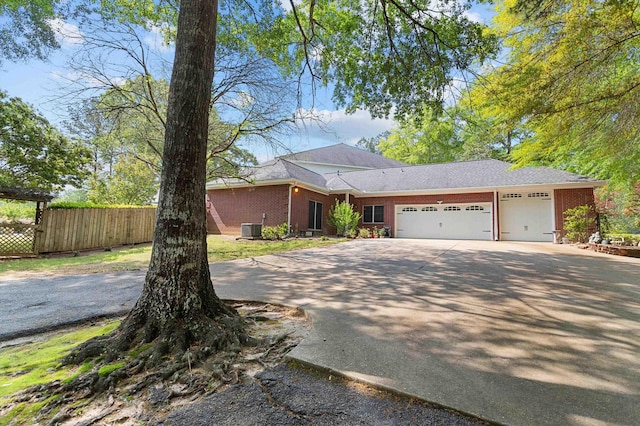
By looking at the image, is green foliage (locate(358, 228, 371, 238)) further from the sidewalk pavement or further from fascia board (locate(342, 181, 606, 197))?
the sidewalk pavement

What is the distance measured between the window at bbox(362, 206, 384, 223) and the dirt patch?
579 inches

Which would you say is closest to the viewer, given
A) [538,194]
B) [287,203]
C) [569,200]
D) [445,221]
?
[569,200]

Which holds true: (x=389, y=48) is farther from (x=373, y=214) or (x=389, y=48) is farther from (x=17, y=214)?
(x=17, y=214)

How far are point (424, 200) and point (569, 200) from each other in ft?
20.3

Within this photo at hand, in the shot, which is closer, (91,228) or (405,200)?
(91,228)

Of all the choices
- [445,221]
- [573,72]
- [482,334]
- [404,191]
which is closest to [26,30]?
[482,334]

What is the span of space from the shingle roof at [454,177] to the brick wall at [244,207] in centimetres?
403

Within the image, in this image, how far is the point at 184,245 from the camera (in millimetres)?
2473

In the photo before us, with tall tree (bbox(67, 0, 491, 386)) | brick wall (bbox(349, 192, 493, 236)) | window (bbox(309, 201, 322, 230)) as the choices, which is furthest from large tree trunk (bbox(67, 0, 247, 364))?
brick wall (bbox(349, 192, 493, 236))

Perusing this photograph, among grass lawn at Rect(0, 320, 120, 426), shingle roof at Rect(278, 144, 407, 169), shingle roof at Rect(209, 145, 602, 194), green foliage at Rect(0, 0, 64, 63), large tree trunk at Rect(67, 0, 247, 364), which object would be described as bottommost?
grass lawn at Rect(0, 320, 120, 426)

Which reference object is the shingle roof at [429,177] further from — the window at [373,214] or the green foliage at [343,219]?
the green foliage at [343,219]

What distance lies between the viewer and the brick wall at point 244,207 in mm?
13328

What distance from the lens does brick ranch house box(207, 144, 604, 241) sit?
1300 cm

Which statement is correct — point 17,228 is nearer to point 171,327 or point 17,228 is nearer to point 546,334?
point 171,327
